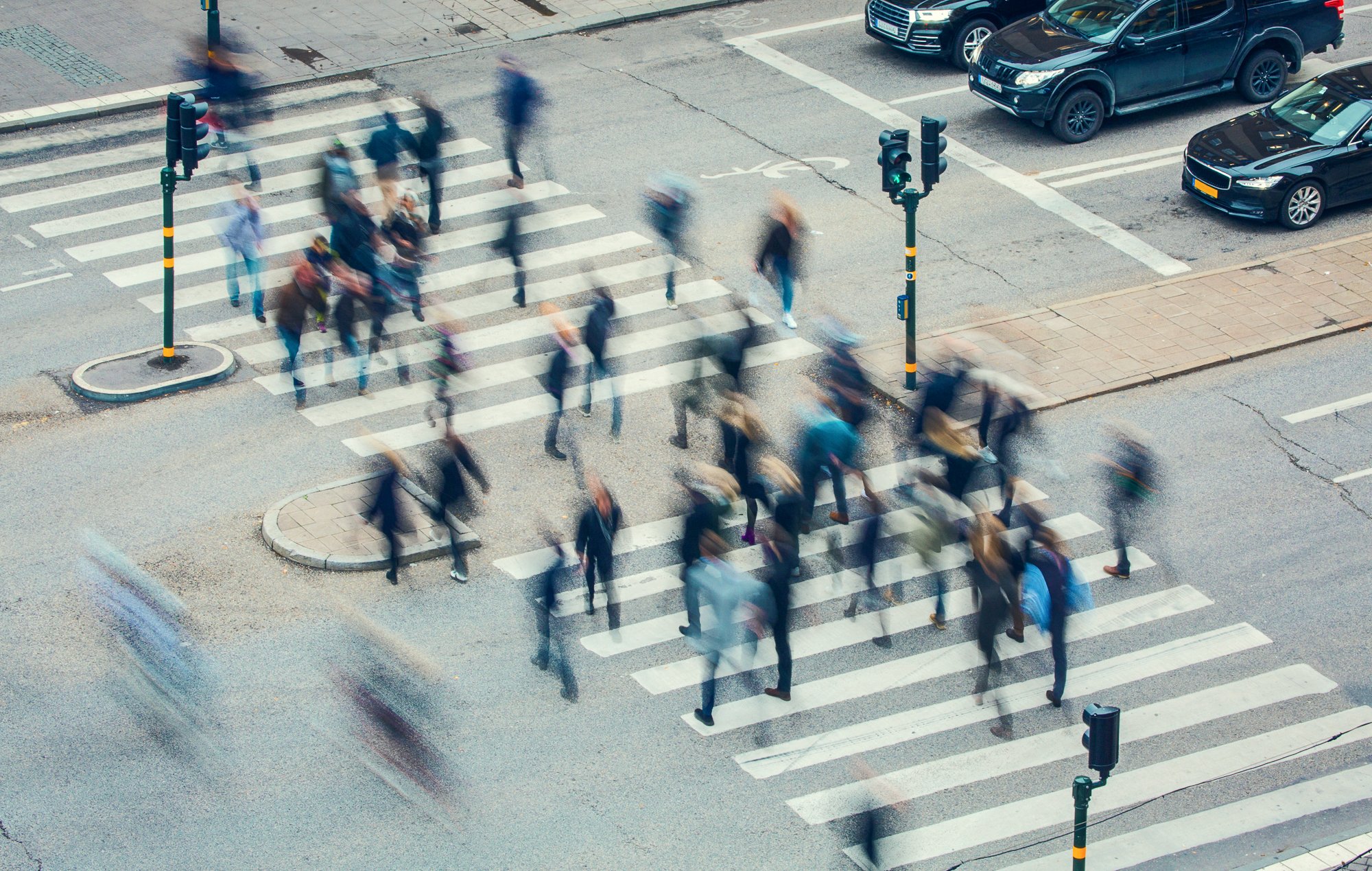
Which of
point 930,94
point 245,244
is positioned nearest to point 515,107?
point 245,244

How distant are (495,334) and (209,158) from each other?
248 inches

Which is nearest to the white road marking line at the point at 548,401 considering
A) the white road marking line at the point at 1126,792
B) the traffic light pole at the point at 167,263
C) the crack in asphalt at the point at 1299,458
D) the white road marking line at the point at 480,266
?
the white road marking line at the point at 480,266

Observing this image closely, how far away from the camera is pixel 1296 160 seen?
20.0 meters

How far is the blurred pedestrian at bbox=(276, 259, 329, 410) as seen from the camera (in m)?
15.9

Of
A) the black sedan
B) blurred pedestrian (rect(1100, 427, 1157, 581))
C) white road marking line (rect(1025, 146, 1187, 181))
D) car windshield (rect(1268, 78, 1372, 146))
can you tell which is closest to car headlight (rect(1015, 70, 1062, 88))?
white road marking line (rect(1025, 146, 1187, 181))

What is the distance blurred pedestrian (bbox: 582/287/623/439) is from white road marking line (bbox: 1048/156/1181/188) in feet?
25.7

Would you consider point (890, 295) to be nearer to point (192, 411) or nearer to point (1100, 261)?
point (1100, 261)

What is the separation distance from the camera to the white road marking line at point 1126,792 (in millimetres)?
11367

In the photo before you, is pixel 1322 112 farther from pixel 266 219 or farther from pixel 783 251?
pixel 266 219

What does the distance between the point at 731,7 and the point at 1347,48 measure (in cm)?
976

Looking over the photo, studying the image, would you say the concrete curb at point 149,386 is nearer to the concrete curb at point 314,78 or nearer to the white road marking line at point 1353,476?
the concrete curb at point 314,78

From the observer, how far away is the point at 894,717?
41.2ft

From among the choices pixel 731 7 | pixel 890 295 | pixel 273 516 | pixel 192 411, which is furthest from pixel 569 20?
pixel 273 516

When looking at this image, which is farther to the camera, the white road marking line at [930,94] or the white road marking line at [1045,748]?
the white road marking line at [930,94]
